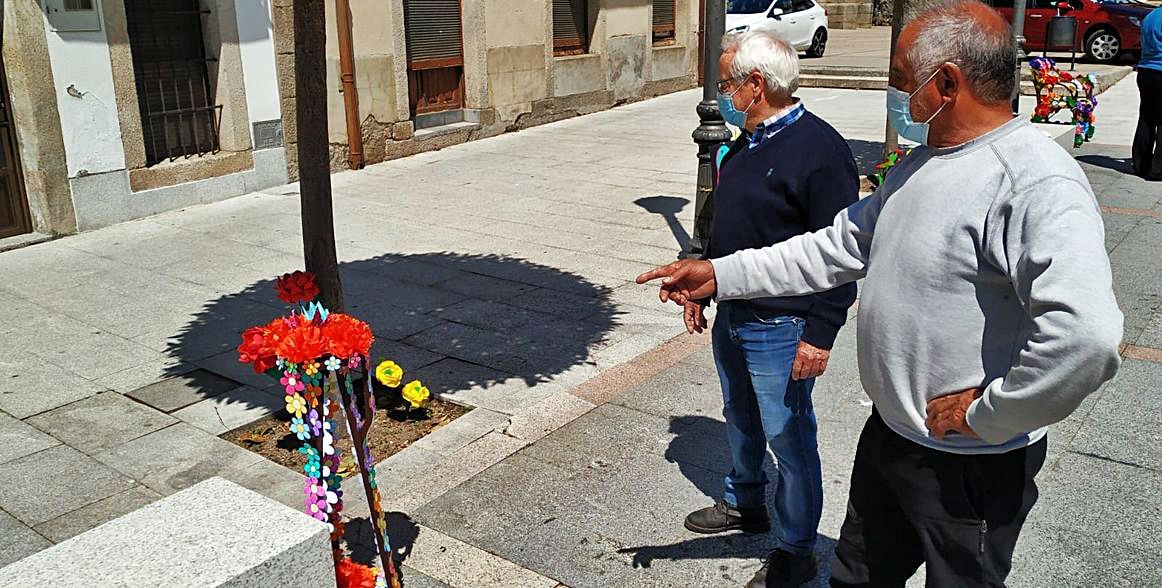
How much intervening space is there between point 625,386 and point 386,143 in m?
7.60

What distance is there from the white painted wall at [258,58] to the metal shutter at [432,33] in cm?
223

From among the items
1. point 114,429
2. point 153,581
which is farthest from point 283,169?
point 153,581

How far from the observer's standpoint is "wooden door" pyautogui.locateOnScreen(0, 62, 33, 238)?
28.0ft

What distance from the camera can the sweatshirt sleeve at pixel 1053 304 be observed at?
192cm

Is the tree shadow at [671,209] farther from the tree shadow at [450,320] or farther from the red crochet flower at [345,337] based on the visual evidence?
the red crochet flower at [345,337]

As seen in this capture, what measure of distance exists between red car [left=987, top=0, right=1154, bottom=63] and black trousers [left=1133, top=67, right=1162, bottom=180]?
11.7 m

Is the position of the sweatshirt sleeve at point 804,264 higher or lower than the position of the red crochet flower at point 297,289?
higher

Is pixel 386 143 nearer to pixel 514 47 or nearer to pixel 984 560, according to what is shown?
pixel 514 47

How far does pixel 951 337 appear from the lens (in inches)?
88.8

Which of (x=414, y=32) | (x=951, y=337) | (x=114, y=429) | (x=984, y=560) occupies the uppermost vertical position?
(x=414, y=32)

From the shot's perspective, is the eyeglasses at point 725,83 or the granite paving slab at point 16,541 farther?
the granite paving slab at point 16,541

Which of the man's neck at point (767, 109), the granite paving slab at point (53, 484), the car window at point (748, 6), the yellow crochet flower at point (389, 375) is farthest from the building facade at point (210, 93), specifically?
the car window at point (748, 6)

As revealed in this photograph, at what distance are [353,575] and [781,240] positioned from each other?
1745mm

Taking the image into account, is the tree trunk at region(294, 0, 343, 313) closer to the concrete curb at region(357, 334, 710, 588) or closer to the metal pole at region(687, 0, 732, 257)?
the concrete curb at region(357, 334, 710, 588)
